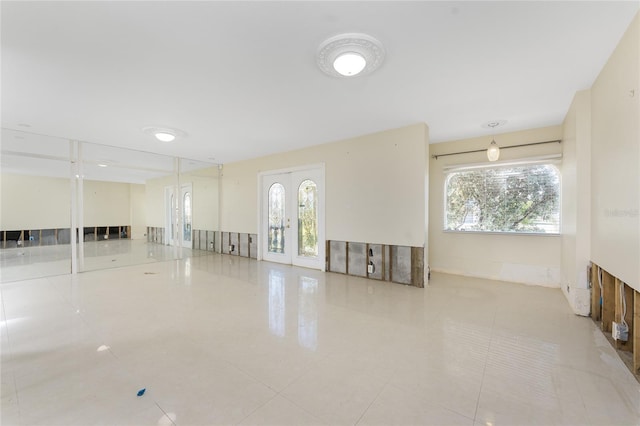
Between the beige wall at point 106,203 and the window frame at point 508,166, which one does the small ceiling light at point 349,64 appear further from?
the beige wall at point 106,203

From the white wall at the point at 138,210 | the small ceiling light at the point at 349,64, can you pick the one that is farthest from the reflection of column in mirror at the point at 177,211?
the small ceiling light at the point at 349,64

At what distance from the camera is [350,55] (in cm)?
222

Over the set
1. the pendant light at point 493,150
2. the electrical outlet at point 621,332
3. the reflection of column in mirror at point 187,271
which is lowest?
the reflection of column in mirror at point 187,271

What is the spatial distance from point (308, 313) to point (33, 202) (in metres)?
11.3

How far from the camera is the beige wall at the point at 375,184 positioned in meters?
4.09

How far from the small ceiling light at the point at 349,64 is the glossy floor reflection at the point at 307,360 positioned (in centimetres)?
254

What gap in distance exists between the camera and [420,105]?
11.0 ft

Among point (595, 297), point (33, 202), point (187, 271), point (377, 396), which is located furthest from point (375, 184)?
point (33, 202)

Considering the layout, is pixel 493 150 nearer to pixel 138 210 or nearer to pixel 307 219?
pixel 307 219

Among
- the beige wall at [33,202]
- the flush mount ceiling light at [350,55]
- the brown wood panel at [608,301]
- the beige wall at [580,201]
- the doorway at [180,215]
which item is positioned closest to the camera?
the flush mount ceiling light at [350,55]

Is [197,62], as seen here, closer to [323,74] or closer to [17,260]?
[323,74]

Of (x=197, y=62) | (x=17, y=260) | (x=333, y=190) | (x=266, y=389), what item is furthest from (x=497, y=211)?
(x=17, y=260)

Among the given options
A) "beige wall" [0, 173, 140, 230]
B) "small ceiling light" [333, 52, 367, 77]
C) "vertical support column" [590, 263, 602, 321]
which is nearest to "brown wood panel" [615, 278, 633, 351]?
"vertical support column" [590, 263, 602, 321]

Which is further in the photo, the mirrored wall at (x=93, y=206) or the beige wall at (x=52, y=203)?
the beige wall at (x=52, y=203)
